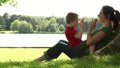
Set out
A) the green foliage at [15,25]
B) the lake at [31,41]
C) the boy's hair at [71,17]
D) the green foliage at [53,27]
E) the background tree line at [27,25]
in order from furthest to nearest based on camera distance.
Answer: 1. the green foliage at [15,25]
2. the background tree line at [27,25]
3. the green foliage at [53,27]
4. the lake at [31,41]
5. the boy's hair at [71,17]

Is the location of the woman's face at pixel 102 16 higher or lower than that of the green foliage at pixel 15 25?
higher

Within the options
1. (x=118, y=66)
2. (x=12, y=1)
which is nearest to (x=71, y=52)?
(x=118, y=66)

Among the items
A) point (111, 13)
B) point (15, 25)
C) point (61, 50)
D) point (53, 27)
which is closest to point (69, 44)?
point (61, 50)

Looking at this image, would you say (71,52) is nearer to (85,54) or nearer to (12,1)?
(85,54)

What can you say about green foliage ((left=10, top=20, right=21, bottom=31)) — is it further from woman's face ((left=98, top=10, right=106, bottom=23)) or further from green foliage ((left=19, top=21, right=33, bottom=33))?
woman's face ((left=98, top=10, right=106, bottom=23))

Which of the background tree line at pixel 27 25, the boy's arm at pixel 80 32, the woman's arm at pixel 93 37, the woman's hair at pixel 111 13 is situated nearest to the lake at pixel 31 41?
the background tree line at pixel 27 25

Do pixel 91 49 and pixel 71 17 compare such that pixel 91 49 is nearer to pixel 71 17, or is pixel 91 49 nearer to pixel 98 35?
pixel 98 35

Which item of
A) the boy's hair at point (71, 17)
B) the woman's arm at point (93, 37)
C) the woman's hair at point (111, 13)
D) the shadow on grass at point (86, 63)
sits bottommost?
the shadow on grass at point (86, 63)

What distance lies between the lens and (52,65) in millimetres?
8273

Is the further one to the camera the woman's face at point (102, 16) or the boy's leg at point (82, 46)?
the boy's leg at point (82, 46)

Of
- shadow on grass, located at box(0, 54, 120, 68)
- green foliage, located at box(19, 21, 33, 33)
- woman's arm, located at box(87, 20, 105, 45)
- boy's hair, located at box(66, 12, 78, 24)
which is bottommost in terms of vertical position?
green foliage, located at box(19, 21, 33, 33)

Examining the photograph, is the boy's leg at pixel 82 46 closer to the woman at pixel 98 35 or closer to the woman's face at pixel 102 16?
the woman at pixel 98 35

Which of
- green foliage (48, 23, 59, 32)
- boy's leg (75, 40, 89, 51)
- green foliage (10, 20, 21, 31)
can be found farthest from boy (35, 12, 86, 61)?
green foliage (10, 20, 21, 31)

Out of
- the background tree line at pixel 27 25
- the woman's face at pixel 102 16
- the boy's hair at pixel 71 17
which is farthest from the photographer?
the background tree line at pixel 27 25
